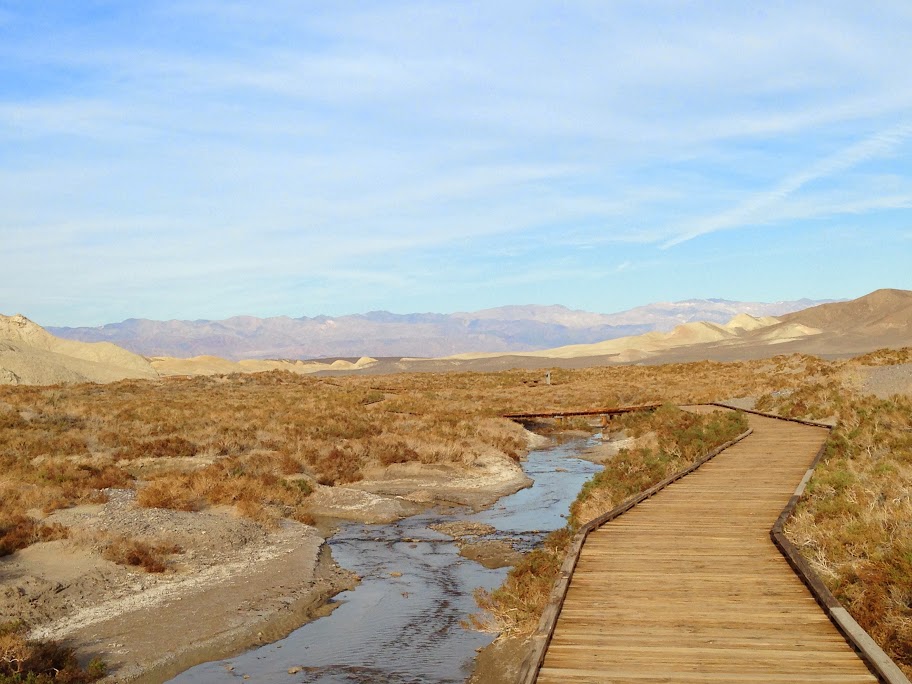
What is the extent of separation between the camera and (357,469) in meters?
26.3

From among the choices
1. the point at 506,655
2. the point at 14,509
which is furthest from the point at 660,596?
the point at 14,509

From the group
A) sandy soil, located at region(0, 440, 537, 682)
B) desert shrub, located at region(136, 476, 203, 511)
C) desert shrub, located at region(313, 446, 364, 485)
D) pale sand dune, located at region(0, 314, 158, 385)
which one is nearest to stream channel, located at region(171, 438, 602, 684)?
sandy soil, located at region(0, 440, 537, 682)

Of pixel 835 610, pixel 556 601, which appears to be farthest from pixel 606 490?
pixel 835 610

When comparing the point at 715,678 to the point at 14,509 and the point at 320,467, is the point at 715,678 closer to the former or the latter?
the point at 14,509

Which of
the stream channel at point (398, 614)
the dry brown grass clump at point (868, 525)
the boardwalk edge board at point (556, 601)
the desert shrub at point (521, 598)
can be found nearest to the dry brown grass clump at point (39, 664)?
the stream channel at point (398, 614)

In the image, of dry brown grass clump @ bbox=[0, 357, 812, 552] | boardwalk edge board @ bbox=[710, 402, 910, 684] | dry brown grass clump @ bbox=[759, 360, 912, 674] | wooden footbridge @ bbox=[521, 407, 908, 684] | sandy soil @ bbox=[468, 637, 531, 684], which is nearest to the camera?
boardwalk edge board @ bbox=[710, 402, 910, 684]

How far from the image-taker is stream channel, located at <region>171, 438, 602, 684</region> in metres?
11.1

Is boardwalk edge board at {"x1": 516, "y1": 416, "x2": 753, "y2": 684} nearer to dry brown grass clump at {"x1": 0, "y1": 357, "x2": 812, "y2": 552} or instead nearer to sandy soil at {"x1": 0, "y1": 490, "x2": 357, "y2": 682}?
sandy soil at {"x1": 0, "y1": 490, "x2": 357, "y2": 682}

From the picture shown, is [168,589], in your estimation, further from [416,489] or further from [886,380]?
[886,380]

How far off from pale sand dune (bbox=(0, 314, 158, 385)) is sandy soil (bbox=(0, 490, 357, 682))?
52334 millimetres

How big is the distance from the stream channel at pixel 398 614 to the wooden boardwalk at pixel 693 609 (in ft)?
9.34

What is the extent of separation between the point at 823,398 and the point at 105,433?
88.7 feet

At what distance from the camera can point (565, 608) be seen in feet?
28.6

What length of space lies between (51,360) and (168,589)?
63.4m
